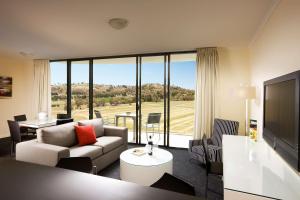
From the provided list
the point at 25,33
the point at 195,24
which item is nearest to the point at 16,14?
the point at 25,33

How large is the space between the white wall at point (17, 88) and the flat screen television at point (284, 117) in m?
6.65

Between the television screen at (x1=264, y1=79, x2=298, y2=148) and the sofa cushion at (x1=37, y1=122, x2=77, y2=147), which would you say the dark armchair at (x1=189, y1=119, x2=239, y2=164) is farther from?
the sofa cushion at (x1=37, y1=122, x2=77, y2=147)

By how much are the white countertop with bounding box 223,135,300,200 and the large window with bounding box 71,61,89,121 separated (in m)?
4.56

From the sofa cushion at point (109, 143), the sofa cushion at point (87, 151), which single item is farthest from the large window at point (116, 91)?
the sofa cushion at point (87, 151)

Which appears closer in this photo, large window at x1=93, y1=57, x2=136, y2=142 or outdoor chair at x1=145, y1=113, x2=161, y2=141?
outdoor chair at x1=145, y1=113, x2=161, y2=141

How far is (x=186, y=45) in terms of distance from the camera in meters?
4.03

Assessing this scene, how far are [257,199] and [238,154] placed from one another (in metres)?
0.94

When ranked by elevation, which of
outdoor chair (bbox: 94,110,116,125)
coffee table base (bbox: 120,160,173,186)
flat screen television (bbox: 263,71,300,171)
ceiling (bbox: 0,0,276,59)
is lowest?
coffee table base (bbox: 120,160,173,186)

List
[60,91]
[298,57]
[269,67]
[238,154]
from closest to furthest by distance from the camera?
[298,57] < [238,154] < [269,67] < [60,91]

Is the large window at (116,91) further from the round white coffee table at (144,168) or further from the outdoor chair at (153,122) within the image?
the round white coffee table at (144,168)

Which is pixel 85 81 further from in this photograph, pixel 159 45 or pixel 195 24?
pixel 195 24

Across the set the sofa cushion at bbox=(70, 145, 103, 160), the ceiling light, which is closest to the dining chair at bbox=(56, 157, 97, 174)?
the sofa cushion at bbox=(70, 145, 103, 160)

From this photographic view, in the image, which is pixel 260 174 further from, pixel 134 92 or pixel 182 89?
pixel 134 92

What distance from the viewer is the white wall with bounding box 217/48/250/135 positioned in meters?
4.17
